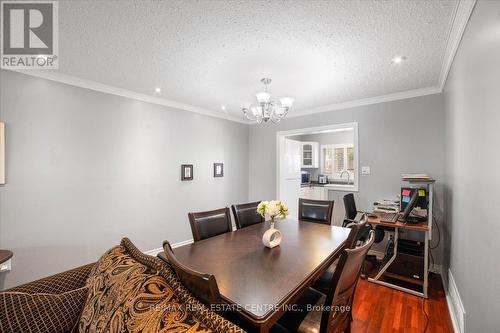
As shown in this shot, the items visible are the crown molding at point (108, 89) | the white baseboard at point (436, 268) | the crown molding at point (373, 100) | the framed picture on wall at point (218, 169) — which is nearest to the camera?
the crown molding at point (108, 89)

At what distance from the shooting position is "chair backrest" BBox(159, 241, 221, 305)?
89 cm

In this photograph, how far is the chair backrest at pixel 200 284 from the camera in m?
A: 0.89

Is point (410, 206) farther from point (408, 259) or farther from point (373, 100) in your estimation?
point (373, 100)

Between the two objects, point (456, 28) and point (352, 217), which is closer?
point (456, 28)

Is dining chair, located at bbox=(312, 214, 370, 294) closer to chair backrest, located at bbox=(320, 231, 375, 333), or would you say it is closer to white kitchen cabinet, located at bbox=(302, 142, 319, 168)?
chair backrest, located at bbox=(320, 231, 375, 333)

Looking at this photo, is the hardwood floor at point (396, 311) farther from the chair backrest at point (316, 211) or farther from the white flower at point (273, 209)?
the white flower at point (273, 209)

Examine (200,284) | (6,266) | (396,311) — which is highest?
(200,284)

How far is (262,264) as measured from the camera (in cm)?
143

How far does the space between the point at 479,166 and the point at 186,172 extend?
3.54 m

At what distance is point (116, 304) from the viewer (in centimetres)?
97

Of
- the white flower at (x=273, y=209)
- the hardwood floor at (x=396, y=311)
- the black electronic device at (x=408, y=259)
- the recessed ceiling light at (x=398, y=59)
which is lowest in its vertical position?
Answer: the hardwood floor at (x=396, y=311)

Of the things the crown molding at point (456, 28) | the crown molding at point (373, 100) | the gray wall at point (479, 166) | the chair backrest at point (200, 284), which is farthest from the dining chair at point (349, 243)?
the crown molding at point (373, 100)

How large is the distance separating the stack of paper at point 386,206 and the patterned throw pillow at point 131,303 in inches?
119

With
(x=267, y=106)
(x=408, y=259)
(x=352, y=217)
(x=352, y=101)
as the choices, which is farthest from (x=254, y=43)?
(x=408, y=259)
